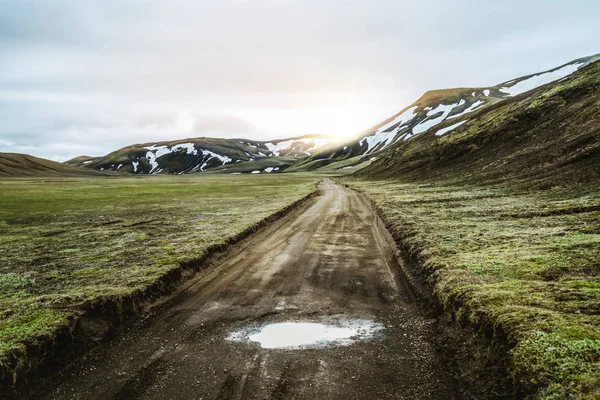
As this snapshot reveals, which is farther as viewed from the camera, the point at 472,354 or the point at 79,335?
the point at 79,335

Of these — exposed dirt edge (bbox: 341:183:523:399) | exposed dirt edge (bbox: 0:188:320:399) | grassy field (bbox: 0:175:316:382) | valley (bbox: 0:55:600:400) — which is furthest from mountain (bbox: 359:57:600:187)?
exposed dirt edge (bbox: 0:188:320:399)

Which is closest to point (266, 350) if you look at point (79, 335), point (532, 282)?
point (79, 335)

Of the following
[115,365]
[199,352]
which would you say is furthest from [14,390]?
[199,352]

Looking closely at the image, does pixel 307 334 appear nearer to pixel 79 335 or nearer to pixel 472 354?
pixel 472 354

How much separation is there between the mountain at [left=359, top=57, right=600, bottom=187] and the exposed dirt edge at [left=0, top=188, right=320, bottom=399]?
123 feet

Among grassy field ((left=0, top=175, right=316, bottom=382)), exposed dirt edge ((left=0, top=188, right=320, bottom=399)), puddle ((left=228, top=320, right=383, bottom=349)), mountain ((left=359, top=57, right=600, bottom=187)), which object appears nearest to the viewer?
exposed dirt edge ((left=0, top=188, right=320, bottom=399))

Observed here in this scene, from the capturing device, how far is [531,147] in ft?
181

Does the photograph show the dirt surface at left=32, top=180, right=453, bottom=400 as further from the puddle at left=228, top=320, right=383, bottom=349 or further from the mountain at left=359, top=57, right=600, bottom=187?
the mountain at left=359, top=57, right=600, bottom=187

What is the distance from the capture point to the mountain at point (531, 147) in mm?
40281

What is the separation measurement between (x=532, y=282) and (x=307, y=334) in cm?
661

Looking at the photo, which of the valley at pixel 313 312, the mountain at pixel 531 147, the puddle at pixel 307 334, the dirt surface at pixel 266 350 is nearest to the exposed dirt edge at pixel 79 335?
the valley at pixel 313 312

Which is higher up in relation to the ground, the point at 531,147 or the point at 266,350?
the point at 531,147

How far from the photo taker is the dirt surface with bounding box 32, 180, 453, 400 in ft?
22.8

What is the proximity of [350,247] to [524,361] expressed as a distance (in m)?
12.7
